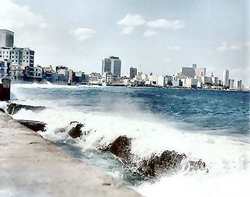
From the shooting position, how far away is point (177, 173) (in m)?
2.97

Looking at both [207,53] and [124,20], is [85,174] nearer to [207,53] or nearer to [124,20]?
[207,53]

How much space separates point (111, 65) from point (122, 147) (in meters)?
2.13

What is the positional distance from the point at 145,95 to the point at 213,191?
18.2m

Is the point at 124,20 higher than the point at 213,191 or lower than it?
higher

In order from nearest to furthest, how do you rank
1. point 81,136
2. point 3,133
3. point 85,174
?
1. point 85,174
2. point 3,133
3. point 81,136

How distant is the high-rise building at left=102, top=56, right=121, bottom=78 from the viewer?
5195mm

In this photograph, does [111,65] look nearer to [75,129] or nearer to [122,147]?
[75,129]

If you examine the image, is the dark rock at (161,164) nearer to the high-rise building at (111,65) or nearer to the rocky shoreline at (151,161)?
the rocky shoreline at (151,161)

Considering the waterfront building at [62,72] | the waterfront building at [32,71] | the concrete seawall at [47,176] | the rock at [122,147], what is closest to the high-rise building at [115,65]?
the waterfront building at [62,72]

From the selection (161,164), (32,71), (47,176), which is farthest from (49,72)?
(47,176)

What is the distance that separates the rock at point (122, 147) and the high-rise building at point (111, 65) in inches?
50.1

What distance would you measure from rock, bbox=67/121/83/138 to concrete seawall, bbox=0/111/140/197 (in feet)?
7.30

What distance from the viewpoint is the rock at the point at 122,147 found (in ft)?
12.2

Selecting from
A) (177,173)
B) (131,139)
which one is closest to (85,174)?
(177,173)
